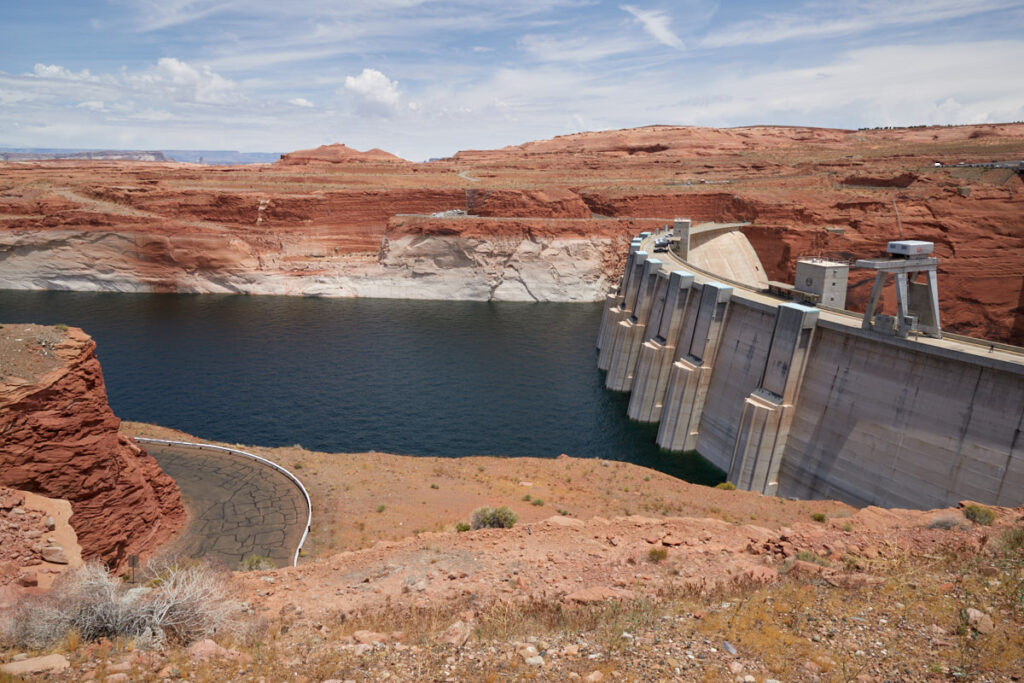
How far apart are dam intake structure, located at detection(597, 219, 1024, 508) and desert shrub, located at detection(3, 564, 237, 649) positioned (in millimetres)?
23654

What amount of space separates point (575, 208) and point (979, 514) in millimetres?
70515

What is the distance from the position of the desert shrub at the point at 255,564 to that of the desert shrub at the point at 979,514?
18.1 metres

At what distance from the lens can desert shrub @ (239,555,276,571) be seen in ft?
55.1

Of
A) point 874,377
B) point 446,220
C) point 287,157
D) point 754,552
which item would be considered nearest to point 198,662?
point 754,552

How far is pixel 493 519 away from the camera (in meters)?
18.8

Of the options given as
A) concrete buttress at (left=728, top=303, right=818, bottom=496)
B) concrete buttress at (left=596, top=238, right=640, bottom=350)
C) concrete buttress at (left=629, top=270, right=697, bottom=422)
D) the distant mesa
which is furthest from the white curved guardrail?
the distant mesa

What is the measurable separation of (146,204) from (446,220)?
4045 centimetres

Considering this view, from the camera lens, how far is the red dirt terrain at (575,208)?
48.6 m

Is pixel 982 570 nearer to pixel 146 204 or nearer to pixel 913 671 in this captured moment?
pixel 913 671

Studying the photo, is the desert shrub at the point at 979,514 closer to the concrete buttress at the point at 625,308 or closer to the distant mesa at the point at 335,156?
the concrete buttress at the point at 625,308

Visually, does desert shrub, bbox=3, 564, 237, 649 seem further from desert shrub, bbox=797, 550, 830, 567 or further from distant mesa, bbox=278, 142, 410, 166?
distant mesa, bbox=278, 142, 410, 166

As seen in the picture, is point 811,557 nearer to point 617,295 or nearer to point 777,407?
point 777,407

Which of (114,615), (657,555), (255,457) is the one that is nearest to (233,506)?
(255,457)

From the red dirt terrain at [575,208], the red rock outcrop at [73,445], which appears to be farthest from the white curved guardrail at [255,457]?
the red dirt terrain at [575,208]
